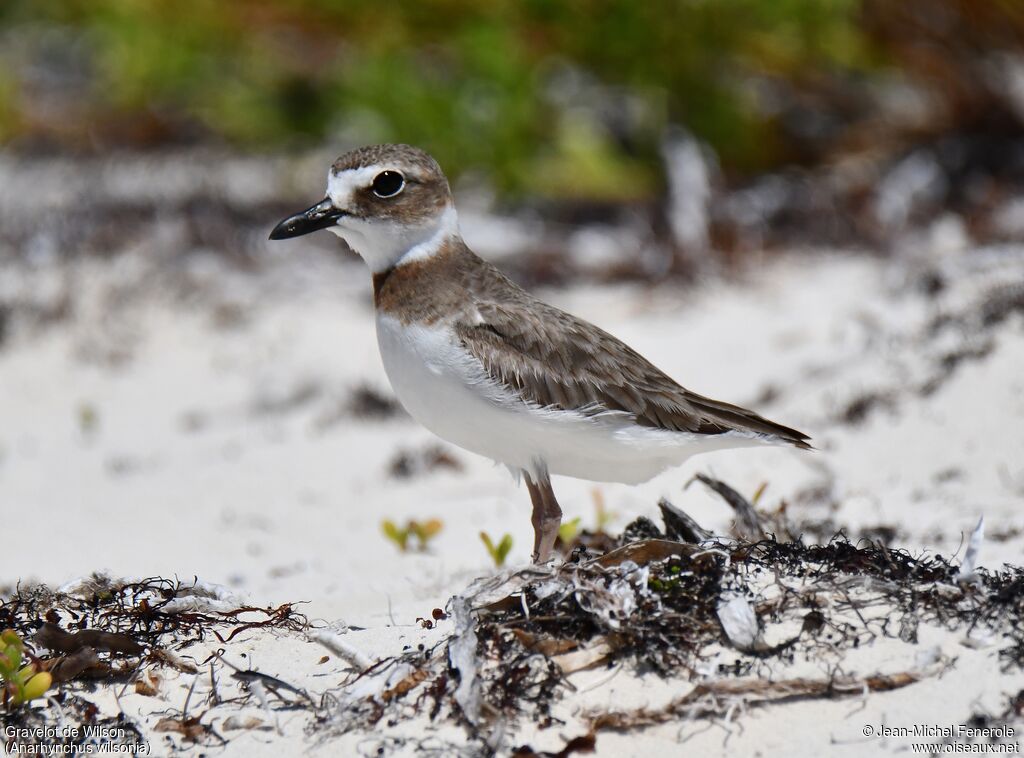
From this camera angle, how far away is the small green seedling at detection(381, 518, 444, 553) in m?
5.24

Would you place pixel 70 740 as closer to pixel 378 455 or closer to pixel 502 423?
pixel 502 423

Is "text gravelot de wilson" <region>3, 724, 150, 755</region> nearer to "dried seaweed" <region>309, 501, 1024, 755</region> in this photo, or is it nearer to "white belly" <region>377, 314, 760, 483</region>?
"dried seaweed" <region>309, 501, 1024, 755</region>

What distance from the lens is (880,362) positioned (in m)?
6.84

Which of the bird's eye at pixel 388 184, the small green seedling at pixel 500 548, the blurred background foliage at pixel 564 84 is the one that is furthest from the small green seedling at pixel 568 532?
the blurred background foliage at pixel 564 84

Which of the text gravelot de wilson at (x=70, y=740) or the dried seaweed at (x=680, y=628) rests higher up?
the dried seaweed at (x=680, y=628)

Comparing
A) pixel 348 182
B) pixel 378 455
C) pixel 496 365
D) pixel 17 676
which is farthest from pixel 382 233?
pixel 378 455

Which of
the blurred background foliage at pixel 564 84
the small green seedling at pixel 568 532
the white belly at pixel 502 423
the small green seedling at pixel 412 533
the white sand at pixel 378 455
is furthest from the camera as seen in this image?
the blurred background foliage at pixel 564 84

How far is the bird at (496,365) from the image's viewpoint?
Answer: 13.6ft

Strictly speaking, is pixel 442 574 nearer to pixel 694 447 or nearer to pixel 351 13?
pixel 694 447

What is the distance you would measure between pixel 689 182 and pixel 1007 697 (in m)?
6.85

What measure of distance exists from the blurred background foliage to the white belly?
5627 millimetres

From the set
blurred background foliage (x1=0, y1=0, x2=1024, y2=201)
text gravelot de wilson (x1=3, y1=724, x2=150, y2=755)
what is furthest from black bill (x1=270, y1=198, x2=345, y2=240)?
blurred background foliage (x1=0, y1=0, x2=1024, y2=201)

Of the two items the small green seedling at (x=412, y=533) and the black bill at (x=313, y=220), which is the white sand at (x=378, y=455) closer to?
the small green seedling at (x=412, y=533)

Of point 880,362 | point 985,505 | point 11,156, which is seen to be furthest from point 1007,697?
point 11,156
